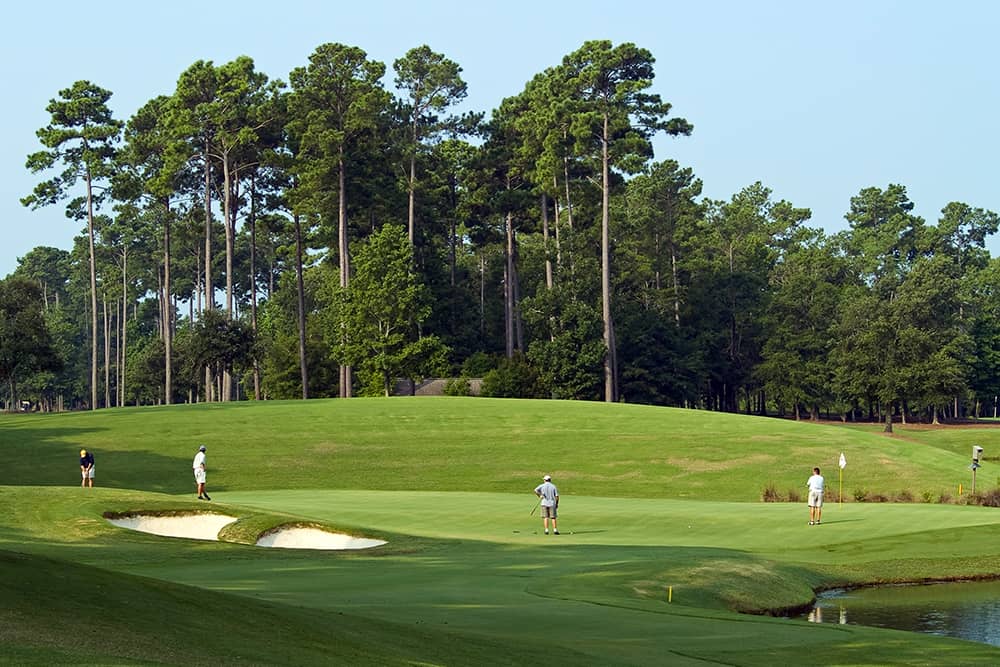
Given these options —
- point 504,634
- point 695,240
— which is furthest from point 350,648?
point 695,240

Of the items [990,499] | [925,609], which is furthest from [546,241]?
[925,609]

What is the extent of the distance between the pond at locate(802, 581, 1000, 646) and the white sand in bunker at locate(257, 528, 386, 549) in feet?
39.1

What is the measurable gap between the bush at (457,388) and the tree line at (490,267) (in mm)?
387

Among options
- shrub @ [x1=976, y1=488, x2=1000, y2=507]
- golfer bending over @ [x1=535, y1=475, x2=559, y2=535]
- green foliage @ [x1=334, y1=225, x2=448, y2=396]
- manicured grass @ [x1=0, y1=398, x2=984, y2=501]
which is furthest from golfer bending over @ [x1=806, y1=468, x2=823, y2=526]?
green foliage @ [x1=334, y1=225, x2=448, y2=396]

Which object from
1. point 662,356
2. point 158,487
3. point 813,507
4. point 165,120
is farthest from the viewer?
point 662,356

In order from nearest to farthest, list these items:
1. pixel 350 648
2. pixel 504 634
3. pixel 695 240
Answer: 1. pixel 350 648
2. pixel 504 634
3. pixel 695 240

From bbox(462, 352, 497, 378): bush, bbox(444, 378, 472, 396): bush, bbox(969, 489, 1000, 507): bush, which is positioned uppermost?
bbox(462, 352, 497, 378): bush

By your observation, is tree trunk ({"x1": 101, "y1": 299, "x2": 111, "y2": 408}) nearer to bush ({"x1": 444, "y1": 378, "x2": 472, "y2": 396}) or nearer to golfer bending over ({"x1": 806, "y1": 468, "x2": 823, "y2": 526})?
bush ({"x1": 444, "y1": 378, "x2": 472, "y2": 396})

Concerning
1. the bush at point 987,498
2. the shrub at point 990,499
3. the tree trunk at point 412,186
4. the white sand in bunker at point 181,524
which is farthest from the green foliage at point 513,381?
the white sand in bunker at point 181,524

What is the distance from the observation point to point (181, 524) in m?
34.8

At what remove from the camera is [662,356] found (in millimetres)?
113375

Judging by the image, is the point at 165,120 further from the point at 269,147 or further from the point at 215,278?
the point at 215,278

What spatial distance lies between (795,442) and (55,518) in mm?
40746

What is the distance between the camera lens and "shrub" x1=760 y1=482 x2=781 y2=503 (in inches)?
2007
